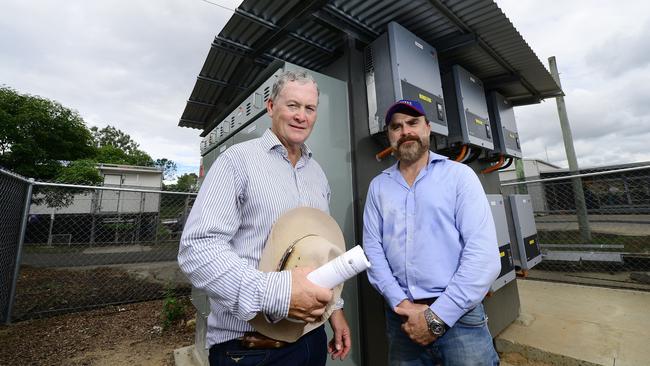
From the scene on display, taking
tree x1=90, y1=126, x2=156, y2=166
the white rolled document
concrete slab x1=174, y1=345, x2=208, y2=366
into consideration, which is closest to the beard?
the white rolled document

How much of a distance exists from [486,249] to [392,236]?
0.51 metres

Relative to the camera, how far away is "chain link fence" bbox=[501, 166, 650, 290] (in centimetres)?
468

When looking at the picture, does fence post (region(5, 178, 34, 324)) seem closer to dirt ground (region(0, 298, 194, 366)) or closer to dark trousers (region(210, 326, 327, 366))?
dirt ground (region(0, 298, 194, 366))

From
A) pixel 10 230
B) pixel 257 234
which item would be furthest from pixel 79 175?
pixel 257 234

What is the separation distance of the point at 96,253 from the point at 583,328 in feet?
29.6

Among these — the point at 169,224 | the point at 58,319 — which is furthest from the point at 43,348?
the point at 169,224

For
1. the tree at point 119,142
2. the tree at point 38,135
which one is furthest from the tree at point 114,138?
the tree at point 38,135

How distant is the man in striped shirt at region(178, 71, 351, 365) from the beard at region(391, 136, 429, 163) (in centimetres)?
61

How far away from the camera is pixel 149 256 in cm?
680

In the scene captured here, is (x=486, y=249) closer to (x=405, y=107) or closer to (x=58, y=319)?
(x=405, y=107)

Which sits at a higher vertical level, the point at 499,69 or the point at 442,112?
the point at 499,69

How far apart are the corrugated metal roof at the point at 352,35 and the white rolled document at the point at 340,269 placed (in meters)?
1.97

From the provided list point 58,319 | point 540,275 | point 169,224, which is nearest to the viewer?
point 58,319

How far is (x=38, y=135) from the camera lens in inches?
641
